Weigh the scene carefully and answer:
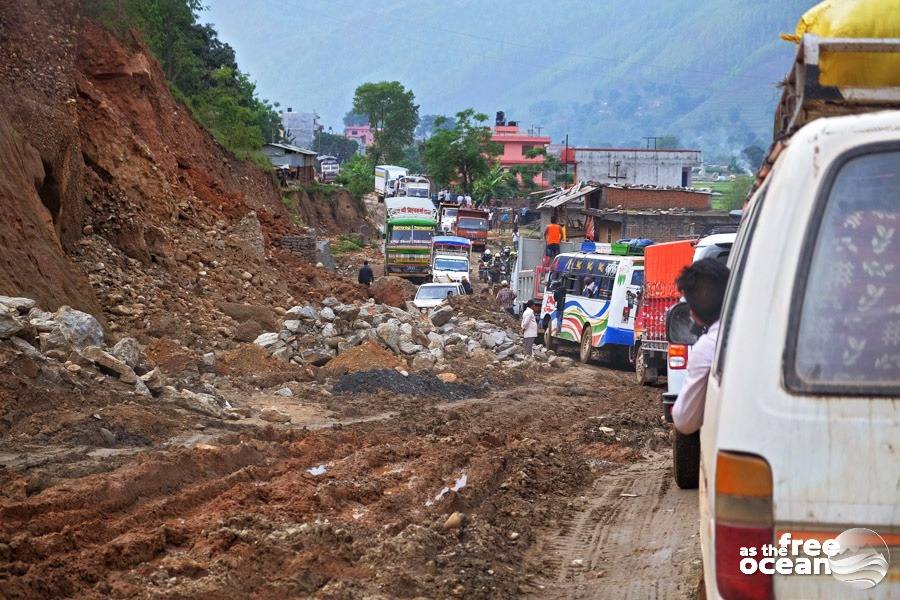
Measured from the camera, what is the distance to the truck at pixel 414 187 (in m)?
84.1

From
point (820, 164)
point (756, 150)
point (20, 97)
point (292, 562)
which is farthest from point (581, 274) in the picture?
point (756, 150)

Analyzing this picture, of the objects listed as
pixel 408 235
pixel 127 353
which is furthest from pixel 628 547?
pixel 408 235

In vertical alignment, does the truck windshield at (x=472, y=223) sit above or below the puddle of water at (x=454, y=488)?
above

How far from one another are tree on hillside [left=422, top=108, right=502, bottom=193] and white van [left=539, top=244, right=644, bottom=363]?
213 feet

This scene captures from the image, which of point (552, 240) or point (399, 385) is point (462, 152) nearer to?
point (552, 240)

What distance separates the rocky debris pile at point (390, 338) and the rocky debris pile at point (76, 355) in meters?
5.15

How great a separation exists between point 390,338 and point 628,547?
14158 mm

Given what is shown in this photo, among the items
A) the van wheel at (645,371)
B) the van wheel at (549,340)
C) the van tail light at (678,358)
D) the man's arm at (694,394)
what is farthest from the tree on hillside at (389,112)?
the man's arm at (694,394)

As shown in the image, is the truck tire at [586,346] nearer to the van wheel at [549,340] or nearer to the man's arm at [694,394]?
the van wheel at [549,340]

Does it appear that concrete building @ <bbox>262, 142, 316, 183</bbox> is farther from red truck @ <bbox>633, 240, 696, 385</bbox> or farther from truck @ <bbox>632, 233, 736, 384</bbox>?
red truck @ <bbox>633, 240, 696, 385</bbox>

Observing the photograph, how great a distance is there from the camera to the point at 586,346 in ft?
86.3

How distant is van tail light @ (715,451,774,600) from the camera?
10.3ft

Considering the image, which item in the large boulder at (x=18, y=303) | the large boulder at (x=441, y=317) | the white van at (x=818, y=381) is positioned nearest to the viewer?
the white van at (x=818, y=381)

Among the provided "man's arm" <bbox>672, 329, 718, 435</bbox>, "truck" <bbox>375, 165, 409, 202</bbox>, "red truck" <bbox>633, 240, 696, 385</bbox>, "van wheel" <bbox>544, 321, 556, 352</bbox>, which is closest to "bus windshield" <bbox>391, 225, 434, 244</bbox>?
"van wheel" <bbox>544, 321, 556, 352</bbox>
